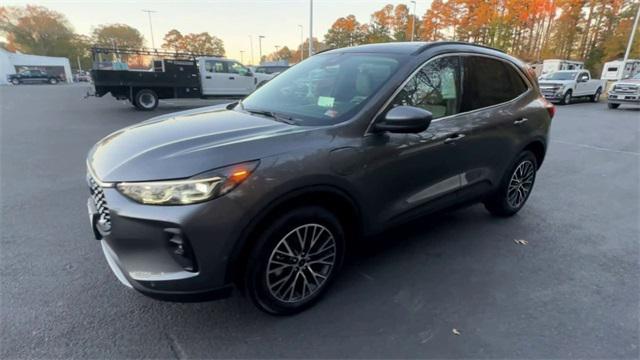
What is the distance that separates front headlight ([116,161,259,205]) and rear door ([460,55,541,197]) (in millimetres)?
2139

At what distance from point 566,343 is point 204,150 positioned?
8.19 feet

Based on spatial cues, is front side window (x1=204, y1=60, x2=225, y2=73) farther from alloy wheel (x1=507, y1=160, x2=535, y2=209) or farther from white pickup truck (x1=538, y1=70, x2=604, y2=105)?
white pickup truck (x1=538, y1=70, x2=604, y2=105)

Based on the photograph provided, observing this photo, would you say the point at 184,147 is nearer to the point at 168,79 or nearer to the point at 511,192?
the point at 511,192

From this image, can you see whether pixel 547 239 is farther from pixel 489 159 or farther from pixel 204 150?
pixel 204 150

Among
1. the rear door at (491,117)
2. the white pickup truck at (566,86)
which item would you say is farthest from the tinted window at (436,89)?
the white pickup truck at (566,86)

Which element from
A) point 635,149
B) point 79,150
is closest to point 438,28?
point 635,149

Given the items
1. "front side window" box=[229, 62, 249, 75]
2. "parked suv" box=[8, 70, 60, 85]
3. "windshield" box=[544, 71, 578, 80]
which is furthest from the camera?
"parked suv" box=[8, 70, 60, 85]

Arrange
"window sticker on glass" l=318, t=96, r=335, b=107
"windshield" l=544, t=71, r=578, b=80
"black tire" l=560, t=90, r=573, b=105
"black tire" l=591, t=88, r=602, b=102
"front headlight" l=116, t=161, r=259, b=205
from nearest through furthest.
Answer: "front headlight" l=116, t=161, r=259, b=205, "window sticker on glass" l=318, t=96, r=335, b=107, "black tire" l=560, t=90, r=573, b=105, "windshield" l=544, t=71, r=578, b=80, "black tire" l=591, t=88, r=602, b=102

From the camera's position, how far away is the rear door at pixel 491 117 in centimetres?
328

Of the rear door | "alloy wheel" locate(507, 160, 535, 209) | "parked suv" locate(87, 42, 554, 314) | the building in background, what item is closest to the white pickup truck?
"alloy wheel" locate(507, 160, 535, 209)

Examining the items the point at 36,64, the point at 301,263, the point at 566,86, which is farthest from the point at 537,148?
the point at 36,64

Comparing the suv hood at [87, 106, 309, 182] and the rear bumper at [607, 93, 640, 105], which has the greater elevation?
the suv hood at [87, 106, 309, 182]

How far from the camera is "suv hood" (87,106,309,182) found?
6.56 ft

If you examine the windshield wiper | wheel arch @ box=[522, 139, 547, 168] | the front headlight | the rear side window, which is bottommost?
wheel arch @ box=[522, 139, 547, 168]
